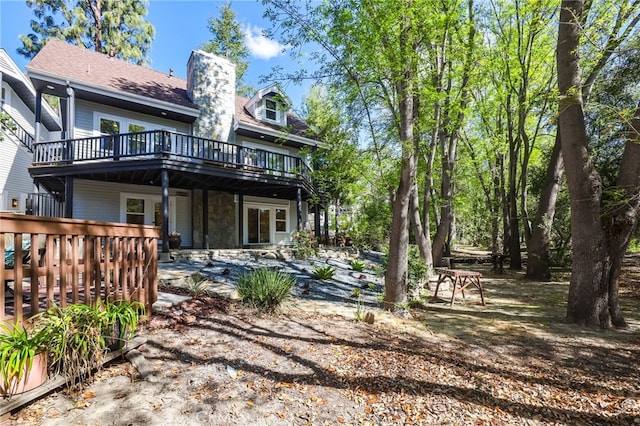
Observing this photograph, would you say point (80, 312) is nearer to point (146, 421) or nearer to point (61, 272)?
point (61, 272)

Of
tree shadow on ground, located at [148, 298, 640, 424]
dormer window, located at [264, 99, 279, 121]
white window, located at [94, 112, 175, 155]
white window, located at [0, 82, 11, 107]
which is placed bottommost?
tree shadow on ground, located at [148, 298, 640, 424]

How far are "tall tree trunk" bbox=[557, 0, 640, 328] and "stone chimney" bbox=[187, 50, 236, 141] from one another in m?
11.8

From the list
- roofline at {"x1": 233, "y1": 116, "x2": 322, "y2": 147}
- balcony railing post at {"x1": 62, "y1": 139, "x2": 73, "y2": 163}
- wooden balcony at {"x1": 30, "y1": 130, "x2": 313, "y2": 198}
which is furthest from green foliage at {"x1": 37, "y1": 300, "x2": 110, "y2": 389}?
roofline at {"x1": 233, "y1": 116, "x2": 322, "y2": 147}

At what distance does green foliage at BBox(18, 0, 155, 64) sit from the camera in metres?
19.4

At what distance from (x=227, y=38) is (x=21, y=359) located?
1023 inches

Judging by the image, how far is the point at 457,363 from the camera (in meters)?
3.64

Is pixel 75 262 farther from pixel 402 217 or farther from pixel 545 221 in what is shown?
pixel 545 221

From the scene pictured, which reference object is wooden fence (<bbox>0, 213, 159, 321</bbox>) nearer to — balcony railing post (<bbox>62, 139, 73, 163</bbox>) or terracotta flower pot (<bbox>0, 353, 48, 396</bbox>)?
terracotta flower pot (<bbox>0, 353, 48, 396</bbox>)

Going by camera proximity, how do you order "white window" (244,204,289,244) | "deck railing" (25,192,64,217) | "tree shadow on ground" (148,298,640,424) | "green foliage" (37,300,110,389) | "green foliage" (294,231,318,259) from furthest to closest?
"white window" (244,204,289,244), "green foliage" (294,231,318,259), "deck railing" (25,192,64,217), "tree shadow on ground" (148,298,640,424), "green foliage" (37,300,110,389)

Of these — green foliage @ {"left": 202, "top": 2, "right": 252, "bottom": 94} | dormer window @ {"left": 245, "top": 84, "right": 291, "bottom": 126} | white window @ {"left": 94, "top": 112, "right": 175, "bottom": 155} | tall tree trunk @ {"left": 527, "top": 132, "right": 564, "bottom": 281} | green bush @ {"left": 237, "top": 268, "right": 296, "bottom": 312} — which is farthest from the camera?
green foliage @ {"left": 202, "top": 2, "right": 252, "bottom": 94}

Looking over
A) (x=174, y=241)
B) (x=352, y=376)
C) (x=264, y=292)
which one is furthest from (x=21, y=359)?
(x=174, y=241)

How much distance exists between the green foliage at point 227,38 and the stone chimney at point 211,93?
10.9 metres

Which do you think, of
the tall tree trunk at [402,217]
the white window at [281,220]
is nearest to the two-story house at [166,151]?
the white window at [281,220]

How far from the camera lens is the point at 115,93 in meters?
10.6
